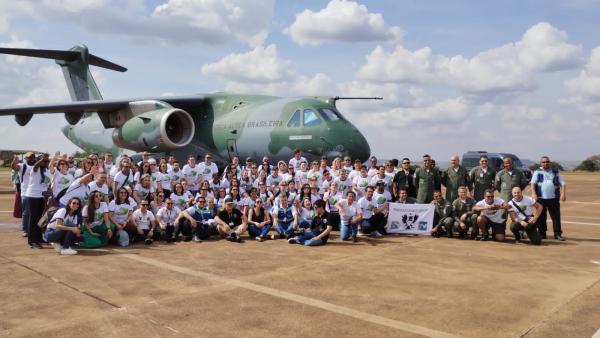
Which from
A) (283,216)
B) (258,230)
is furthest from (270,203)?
(258,230)

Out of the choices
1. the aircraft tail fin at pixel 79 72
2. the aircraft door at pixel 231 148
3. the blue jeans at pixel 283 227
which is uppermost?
the aircraft tail fin at pixel 79 72

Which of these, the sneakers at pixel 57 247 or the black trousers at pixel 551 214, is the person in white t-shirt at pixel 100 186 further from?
the black trousers at pixel 551 214

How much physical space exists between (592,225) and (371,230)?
5968mm

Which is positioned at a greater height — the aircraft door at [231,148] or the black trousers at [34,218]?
the aircraft door at [231,148]

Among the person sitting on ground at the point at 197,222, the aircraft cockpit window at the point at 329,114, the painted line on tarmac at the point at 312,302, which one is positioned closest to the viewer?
the painted line on tarmac at the point at 312,302

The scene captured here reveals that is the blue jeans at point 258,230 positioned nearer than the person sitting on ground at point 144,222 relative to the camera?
No

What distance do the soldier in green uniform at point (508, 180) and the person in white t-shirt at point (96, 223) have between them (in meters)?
7.93

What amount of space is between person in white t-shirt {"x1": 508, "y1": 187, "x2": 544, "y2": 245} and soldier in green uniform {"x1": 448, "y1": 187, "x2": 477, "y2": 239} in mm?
730

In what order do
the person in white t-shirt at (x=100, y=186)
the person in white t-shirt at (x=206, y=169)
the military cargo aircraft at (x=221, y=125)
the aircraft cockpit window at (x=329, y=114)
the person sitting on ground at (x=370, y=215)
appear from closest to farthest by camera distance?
the person in white t-shirt at (x=100, y=186), the person sitting on ground at (x=370, y=215), the person in white t-shirt at (x=206, y=169), the military cargo aircraft at (x=221, y=125), the aircraft cockpit window at (x=329, y=114)

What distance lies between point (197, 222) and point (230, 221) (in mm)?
1024

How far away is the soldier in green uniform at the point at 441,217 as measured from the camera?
1008 cm

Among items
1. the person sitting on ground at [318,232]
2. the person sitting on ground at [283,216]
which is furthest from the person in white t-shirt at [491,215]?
the person sitting on ground at [283,216]

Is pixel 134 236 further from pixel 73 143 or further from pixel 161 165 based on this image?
pixel 73 143

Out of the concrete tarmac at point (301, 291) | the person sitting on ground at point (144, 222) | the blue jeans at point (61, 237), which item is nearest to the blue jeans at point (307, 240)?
the concrete tarmac at point (301, 291)
